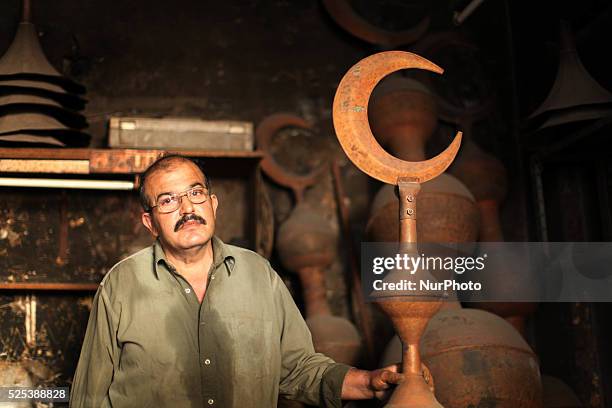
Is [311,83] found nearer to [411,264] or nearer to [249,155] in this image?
[249,155]

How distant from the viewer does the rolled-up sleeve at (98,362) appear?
261 centimetres

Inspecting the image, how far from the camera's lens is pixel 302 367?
9.11 feet

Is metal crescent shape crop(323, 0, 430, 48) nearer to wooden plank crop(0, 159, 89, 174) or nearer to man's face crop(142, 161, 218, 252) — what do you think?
wooden plank crop(0, 159, 89, 174)

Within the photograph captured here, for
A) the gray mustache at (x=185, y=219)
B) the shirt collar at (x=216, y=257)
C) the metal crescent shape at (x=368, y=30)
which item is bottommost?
the shirt collar at (x=216, y=257)

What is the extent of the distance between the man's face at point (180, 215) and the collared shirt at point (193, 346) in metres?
0.09

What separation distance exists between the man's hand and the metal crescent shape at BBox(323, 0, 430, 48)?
265cm

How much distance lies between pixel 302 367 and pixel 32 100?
6.75 feet

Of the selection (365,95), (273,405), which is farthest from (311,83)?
(273,405)

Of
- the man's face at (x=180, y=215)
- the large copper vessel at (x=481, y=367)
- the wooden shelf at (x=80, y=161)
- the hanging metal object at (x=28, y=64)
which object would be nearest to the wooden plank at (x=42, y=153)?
the wooden shelf at (x=80, y=161)

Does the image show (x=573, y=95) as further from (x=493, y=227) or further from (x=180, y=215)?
(x=180, y=215)

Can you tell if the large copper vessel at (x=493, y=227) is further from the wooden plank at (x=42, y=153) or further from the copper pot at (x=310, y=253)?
the wooden plank at (x=42, y=153)

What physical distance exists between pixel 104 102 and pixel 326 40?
4.63ft

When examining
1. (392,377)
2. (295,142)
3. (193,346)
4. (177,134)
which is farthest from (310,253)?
(392,377)

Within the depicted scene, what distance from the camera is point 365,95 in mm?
2732
